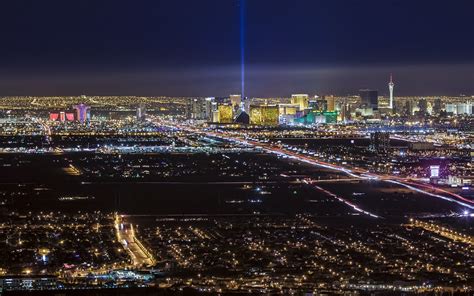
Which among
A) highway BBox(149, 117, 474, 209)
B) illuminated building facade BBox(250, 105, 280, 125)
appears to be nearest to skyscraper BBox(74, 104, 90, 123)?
illuminated building facade BBox(250, 105, 280, 125)

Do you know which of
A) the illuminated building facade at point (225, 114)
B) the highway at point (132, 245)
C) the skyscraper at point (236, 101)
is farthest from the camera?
the skyscraper at point (236, 101)

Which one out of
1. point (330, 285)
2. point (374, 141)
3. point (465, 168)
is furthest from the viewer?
point (374, 141)

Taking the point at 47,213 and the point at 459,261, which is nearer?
the point at 459,261

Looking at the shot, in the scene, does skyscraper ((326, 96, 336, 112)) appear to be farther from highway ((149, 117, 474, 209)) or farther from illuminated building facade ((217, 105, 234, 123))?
highway ((149, 117, 474, 209))

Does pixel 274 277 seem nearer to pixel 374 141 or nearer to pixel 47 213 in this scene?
pixel 47 213

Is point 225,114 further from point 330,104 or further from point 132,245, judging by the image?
point 132,245

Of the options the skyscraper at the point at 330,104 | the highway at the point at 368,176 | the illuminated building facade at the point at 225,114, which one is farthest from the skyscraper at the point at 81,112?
the highway at the point at 368,176

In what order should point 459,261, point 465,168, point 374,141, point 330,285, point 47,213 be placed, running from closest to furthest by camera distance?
point 330,285 < point 459,261 < point 47,213 < point 465,168 < point 374,141

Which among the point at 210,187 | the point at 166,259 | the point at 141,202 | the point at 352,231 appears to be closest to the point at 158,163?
the point at 210,187

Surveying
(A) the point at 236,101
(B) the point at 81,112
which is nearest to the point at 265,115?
(A) the point at 236,101

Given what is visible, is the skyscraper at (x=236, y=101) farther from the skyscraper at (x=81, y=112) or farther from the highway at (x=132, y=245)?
the highway at (x=132, y=245)

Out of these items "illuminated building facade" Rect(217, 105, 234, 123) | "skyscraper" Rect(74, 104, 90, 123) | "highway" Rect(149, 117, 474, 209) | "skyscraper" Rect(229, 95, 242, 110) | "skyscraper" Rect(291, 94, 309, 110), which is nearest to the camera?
"highway" Rect(149, 117, 474, 209)
